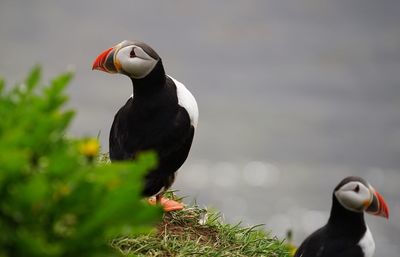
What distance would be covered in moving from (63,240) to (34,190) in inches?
12.9

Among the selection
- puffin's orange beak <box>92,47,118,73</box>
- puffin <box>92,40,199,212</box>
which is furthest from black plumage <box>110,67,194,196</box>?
puffin's orange beak <box>92,47,118,73</box>

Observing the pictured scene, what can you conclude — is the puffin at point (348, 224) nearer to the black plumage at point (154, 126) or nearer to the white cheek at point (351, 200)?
the white cheek at point (351, 200)

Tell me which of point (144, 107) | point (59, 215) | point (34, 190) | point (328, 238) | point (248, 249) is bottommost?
point (248, 249)

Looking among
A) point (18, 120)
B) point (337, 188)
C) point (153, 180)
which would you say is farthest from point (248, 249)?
point (18, 120)

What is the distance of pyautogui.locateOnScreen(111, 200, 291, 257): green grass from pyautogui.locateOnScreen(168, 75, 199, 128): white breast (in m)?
1.20

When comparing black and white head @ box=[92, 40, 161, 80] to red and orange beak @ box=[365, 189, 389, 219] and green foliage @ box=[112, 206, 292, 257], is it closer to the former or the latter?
green foliage @ box=[112, 206, 292, 257]

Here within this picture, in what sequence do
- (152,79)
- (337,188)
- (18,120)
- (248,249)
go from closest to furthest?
(18,120) → (337,188) → (152,79) → (248,249)

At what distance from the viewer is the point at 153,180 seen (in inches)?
267

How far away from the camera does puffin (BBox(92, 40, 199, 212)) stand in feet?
20.9

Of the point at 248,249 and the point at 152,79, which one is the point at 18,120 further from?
the point at 248,249

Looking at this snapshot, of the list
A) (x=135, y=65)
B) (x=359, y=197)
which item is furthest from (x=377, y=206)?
(x=135, y=65)

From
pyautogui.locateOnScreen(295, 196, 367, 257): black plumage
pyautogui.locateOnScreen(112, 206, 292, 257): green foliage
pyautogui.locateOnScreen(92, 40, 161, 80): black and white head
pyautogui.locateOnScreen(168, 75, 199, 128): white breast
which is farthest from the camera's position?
pyautogui.locateOnScreen(168, 75, 199, 128): white breast

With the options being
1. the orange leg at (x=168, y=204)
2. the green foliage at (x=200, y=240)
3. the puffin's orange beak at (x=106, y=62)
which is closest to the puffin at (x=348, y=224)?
the green foliage at (x=200, y=240)

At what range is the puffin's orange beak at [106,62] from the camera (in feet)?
20.5
